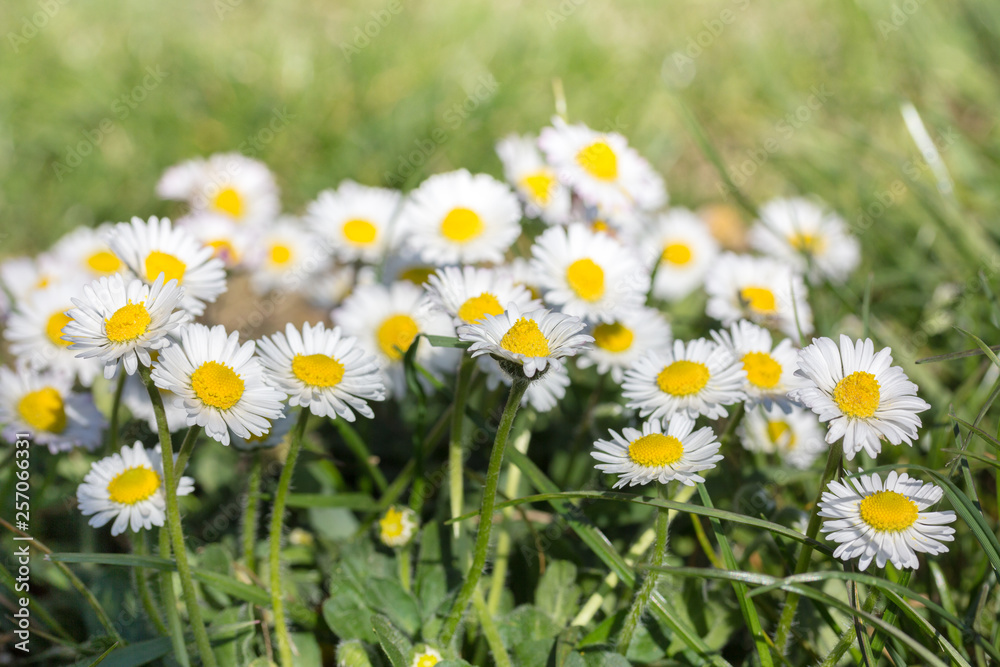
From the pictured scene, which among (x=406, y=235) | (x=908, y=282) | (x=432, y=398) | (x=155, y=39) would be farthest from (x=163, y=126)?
(x=908, y=282)

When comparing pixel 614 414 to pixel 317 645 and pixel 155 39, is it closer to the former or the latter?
pixel 317 645

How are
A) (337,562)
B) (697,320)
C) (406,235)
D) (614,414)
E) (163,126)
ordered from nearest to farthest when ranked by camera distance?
(337,562), (614,414), (406,235), (697,320), (163,126)

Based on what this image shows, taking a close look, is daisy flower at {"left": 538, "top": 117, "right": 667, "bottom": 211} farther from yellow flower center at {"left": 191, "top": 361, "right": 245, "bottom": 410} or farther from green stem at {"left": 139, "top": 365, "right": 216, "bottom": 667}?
green stem at {"left": 139, "top": 365, "right": 216, "bottom": 667}

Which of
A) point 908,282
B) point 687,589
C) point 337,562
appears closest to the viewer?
point 687,589

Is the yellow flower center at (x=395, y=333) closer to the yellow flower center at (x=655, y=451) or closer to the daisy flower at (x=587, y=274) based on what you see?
the daisy flower at (x=587, y=274)

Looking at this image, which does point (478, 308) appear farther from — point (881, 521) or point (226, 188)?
point (226, 188)

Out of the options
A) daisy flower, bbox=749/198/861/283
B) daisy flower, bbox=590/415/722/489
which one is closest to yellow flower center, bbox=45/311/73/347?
daisy flower, bbox=590/415/722/489

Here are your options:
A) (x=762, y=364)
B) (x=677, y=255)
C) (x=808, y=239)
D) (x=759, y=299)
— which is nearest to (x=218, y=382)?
(x=762, y=364)
